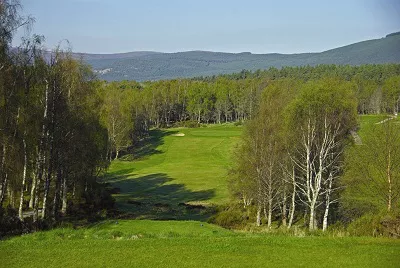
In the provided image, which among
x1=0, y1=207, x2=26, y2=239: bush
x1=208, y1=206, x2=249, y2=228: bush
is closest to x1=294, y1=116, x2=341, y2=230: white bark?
x1=208, y1=206, x2=249, y2=228: bush

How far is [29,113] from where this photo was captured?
2814cm

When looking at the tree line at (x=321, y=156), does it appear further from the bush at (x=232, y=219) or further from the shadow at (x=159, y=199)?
the shadow at (x=159, y=199)

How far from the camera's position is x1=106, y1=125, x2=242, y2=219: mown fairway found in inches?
2028

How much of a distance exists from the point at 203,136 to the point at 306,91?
80.5 m

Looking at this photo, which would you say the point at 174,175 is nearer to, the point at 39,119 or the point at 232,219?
the point at 232,219

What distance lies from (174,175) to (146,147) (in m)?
35.3

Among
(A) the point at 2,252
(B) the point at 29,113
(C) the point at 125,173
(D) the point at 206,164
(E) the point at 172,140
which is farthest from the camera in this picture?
(E) the point at 172,140

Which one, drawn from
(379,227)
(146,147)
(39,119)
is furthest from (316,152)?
(146,147)

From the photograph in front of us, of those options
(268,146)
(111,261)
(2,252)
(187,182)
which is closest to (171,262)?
(111,261)

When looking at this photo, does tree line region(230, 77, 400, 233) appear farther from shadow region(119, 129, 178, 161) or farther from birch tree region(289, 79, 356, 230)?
shadow region(119, 129, 178, 161)

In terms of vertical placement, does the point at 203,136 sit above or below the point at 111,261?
below

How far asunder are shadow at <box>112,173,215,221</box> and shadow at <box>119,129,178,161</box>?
19896 millimetres

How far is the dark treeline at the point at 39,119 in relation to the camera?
84.5 feet

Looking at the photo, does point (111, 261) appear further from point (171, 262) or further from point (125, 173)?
point (125, 173)
